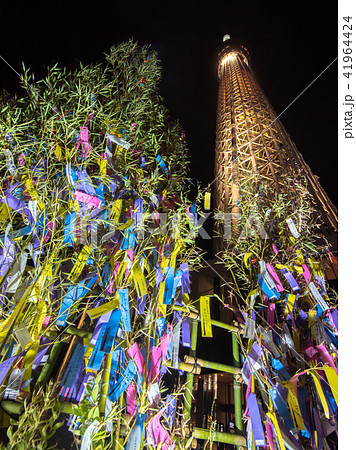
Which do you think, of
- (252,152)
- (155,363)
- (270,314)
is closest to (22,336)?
(155,363)

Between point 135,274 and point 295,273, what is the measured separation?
995 mm

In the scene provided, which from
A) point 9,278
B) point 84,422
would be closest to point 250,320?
point 84,422

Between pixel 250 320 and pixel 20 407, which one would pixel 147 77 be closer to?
pixel 250 320

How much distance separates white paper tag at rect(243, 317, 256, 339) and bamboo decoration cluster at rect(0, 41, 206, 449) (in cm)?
28

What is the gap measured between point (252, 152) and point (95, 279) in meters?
3.40

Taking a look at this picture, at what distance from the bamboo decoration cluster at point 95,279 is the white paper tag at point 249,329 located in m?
0.28

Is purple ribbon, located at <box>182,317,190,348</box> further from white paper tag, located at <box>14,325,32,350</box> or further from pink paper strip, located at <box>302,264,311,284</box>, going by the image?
pink paper strip, located at <box>302,264,311,284</box>

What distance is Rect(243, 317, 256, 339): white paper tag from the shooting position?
1.06m

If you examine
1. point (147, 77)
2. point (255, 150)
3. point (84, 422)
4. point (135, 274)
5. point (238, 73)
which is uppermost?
point (238, 73)

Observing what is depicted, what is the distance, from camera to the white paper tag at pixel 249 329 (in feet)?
3.48

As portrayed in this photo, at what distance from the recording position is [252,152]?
3.68 metres

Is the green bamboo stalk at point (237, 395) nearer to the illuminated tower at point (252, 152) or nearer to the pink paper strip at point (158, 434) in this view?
the pink paper strip at point (158, 434)

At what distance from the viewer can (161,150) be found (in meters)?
1.55

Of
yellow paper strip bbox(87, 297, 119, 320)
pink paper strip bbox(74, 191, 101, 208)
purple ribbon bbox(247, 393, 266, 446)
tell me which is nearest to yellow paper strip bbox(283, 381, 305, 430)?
purple ribbon bbox(247, 393, 266, 446)
